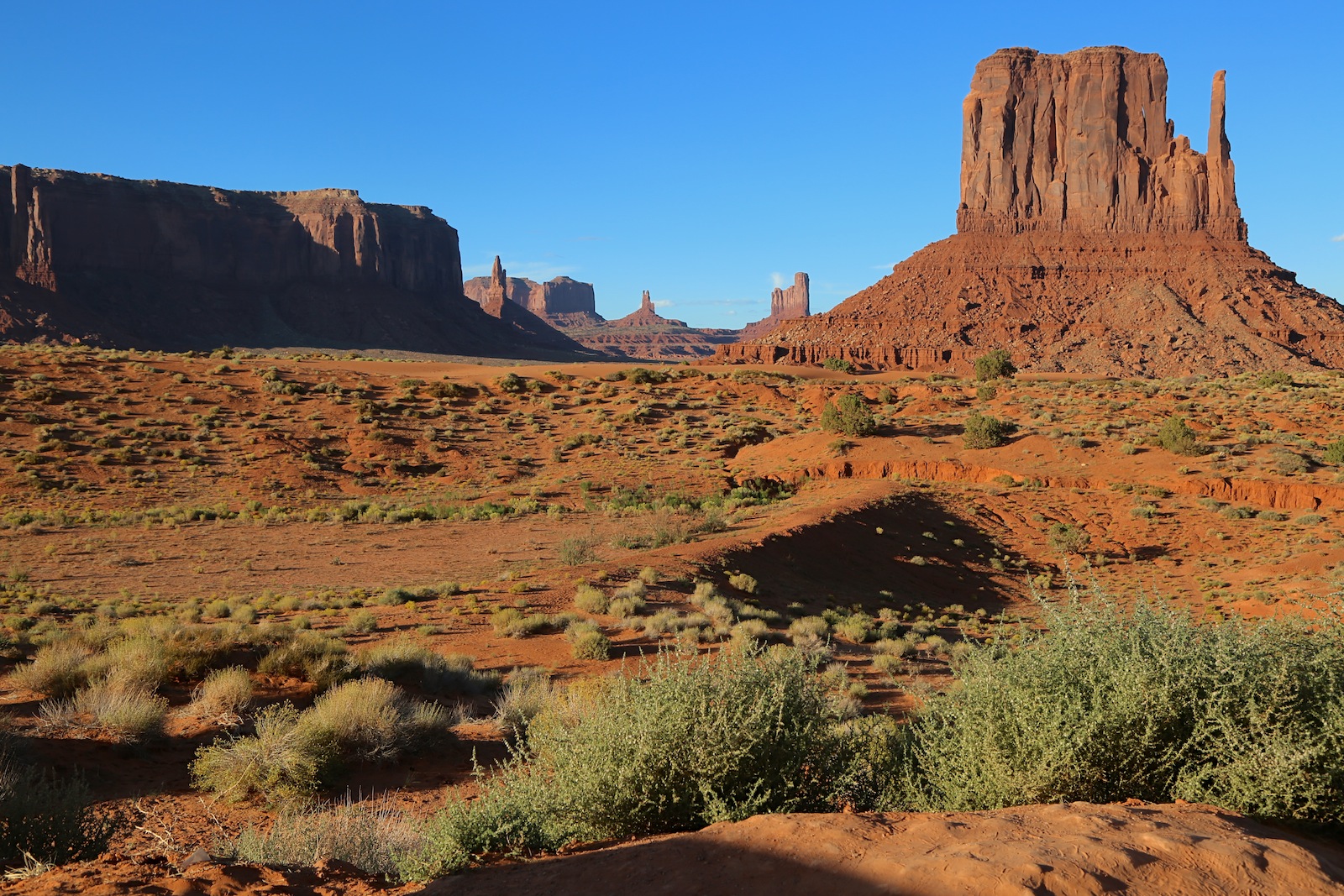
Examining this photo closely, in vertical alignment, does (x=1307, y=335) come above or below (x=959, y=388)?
above

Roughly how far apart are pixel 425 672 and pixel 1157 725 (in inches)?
307

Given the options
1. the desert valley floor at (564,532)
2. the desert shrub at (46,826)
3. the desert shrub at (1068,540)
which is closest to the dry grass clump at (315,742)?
the desert valley floor at (564,532)

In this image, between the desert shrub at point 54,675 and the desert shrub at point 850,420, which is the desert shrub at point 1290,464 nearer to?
the desert shrub at point 850,420

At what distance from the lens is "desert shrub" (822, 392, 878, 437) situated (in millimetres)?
32938

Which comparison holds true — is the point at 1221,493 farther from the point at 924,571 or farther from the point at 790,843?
the point at 790,843

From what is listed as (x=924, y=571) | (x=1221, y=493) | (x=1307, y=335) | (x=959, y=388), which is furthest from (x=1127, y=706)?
(x=1307, y=335)

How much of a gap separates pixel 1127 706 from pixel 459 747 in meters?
5.87

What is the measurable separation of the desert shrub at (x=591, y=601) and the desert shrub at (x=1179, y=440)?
887 inches

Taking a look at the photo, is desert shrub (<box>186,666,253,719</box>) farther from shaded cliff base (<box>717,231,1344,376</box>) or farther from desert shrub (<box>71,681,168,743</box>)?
shaded cliff base (<box>717,231,1344,376</box>)

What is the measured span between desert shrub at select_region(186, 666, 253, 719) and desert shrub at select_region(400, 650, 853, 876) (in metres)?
4.45

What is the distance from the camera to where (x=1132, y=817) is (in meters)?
4.63

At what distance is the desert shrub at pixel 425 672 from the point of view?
1040 centimetres

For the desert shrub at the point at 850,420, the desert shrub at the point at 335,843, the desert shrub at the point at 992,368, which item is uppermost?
the desert shrub at the point at 992,368

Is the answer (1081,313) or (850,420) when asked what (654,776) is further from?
(1081,313)
